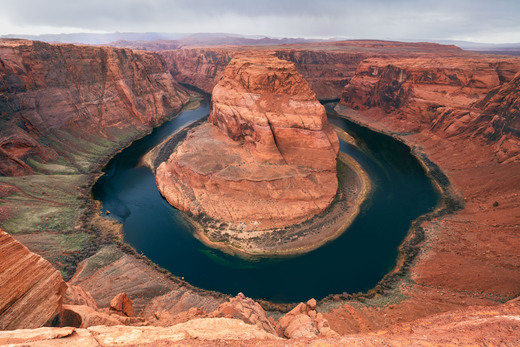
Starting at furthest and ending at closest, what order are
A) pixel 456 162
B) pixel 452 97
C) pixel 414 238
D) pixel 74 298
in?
pixel 452 97 → pixel 456 162 → pixel 414 238 → pixel 74 298

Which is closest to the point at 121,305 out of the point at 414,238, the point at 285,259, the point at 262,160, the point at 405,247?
the point at 285,259

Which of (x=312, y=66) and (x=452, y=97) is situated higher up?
(x=312, y=66)

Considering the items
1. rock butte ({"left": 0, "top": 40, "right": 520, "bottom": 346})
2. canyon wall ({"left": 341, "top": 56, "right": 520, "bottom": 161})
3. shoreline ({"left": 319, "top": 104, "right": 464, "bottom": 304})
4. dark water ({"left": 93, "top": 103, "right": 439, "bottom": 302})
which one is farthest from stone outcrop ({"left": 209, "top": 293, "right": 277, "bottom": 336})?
canyon wall ({"left": 341, "top": 56, "right": 520, "bottom": 161})

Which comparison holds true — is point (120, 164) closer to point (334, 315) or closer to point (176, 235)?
point (176, 235)

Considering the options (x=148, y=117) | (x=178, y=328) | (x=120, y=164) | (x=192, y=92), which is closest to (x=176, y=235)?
(x=178, y=328)

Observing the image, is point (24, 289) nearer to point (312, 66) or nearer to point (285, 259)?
point (285, 259)

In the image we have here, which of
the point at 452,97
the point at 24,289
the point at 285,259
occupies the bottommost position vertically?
the point at 285,259

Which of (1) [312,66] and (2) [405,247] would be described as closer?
(2) [405,247]

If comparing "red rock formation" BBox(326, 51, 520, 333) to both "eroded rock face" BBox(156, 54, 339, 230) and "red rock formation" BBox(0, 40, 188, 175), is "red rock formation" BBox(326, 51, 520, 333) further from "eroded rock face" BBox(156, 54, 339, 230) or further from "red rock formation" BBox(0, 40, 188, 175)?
"red rock formation" BBox(0, 40, 188, 175)
